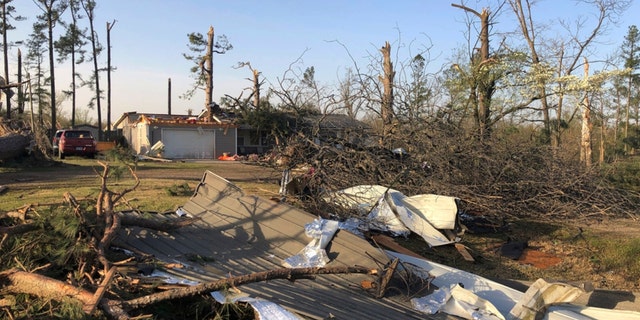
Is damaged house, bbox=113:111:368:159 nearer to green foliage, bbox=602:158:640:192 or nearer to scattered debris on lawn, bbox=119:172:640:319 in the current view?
green foliage, bbox=602:158:640:192

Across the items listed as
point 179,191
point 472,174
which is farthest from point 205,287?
point 179,191

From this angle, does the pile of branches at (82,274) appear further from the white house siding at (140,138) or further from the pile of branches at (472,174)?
the white house siding at (140,138)

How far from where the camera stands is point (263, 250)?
520 centimetres

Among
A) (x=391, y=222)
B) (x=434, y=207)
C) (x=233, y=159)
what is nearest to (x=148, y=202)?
(x=391, y=222)

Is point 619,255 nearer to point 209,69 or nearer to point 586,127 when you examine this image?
point 586,127

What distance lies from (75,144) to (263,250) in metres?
20.5

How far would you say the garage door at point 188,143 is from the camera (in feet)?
97.7

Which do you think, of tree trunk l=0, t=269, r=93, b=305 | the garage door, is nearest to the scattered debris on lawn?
tree trunk l=0, t=269, r=93, b=305

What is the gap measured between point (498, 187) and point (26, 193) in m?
9.05

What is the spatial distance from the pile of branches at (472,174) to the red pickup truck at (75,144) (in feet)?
55.5

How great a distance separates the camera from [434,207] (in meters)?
7.46

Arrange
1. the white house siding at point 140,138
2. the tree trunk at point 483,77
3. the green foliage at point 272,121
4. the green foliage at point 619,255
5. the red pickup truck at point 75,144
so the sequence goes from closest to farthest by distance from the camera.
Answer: the green foliage at point 619,255
the green foliage at point 272,121
the tree trunk at point 483,77
the red pickup truck at point 75,144
the white house siding at point 140,138

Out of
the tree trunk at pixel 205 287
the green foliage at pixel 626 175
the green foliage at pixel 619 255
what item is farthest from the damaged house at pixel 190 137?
the tree trunk at pixel 205 287

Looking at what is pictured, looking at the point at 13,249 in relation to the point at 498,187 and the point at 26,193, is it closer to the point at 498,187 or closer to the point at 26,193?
the point at 26,193
